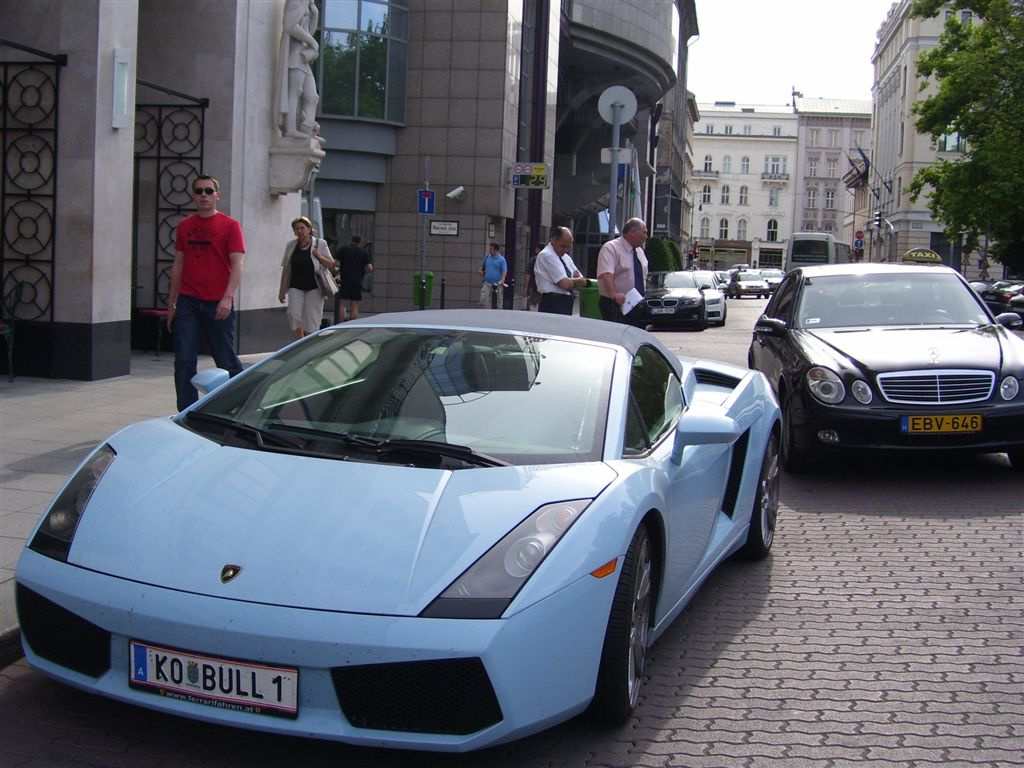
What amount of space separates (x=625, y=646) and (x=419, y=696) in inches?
28.4

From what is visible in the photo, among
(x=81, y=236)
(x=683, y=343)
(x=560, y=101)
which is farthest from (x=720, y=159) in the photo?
(x=81, y=236)

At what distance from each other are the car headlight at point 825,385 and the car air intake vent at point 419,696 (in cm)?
547

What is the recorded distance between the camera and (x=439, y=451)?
392 cm

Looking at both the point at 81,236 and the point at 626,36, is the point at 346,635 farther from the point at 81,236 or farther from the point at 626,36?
the point at 626,36

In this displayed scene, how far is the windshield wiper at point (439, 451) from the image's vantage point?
3881mm

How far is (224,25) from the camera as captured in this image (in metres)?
15.4

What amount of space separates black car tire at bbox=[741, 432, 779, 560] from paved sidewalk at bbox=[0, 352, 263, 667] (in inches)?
131

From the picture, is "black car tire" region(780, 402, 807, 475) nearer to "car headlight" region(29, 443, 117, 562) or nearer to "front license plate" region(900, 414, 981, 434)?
"front license plate" region(900, 414, 981, 434)

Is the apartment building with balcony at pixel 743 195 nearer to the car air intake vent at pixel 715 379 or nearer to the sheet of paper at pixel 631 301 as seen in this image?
the sheet of paper at pixel 631 301

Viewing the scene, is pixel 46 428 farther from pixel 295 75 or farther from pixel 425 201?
pixel 425 201

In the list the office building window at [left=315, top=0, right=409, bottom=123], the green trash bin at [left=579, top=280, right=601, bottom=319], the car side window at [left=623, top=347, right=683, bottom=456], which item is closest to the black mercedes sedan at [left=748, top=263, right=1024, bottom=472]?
the car side window at [left=623, top=347, right=683, bottom=456]

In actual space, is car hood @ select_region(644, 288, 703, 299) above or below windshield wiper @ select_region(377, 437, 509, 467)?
above

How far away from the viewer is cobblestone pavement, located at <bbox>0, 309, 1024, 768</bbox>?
3576mm

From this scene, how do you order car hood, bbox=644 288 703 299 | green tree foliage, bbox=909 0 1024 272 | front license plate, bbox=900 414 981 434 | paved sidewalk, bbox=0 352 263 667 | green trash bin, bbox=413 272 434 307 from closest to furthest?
1. paved sidewalk, bbox=0 352 263 667
2. front license plate, bbox=900 414 981 434
3. car hood, bbox=644 288 703 299
4. green trash bin, bbox=413 272 434 307
5. green tree foliage, bbox=909 0 1024 272
